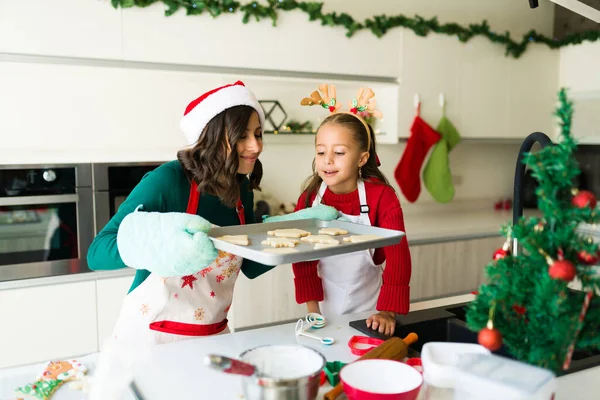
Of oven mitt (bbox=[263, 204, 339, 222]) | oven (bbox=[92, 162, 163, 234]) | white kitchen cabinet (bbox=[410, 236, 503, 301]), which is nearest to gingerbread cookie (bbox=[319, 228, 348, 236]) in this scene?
oven mitt (bbox=[263, 204, 339, 222])

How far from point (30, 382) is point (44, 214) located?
4.58 ft

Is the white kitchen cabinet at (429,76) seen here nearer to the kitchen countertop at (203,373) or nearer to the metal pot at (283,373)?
the kitchen countertop at (203,373)

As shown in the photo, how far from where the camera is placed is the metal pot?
72 centimetres

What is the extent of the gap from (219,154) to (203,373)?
0.55m

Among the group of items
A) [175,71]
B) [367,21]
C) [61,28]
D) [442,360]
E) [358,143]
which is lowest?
[442,360]

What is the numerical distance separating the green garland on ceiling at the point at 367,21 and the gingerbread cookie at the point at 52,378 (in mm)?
1708

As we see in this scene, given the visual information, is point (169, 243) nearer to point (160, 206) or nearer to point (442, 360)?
point (160, 206)

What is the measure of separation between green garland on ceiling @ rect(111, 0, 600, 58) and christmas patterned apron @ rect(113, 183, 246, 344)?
1.34 m

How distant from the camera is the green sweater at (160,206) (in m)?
1.17

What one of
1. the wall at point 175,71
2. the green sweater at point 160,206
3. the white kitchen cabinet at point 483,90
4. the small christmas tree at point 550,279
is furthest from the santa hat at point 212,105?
the white kitchen cabinet at point 483,90

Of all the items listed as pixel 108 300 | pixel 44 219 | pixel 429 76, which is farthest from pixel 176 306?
pixel 429 76

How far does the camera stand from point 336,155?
5.22 feet

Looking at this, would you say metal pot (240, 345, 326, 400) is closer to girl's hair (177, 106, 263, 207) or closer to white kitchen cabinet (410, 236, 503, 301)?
girl's hair (177, 106, 263, 207)

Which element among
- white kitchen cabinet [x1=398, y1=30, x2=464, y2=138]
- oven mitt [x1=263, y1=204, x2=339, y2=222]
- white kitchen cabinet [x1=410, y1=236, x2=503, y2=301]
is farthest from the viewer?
white kitchen cabinet [x1=398, y1=30, x2=464, y2=138]
